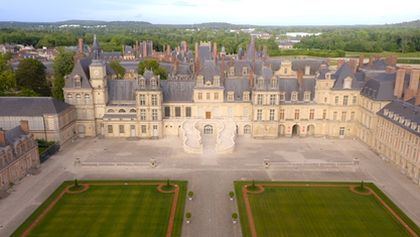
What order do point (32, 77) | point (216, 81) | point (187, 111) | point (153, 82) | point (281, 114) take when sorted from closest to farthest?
point (153, 82) → point (216, 81) → point (281, 114) → point (187, 111) → point (32, 77)

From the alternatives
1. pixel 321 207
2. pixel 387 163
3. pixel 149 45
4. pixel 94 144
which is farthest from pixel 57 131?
pixel 149 45

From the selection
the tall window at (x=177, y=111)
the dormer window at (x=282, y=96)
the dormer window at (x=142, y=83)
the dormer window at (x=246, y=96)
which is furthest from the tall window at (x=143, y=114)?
the dormer window at (x=282, y=96)

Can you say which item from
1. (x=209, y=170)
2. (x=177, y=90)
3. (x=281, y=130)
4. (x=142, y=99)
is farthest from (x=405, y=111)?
(x=142, y=99)

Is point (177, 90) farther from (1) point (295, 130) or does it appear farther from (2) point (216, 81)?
(1) point (295, 130)

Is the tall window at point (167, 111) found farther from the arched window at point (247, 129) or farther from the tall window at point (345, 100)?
the tall window at point (345, 100)

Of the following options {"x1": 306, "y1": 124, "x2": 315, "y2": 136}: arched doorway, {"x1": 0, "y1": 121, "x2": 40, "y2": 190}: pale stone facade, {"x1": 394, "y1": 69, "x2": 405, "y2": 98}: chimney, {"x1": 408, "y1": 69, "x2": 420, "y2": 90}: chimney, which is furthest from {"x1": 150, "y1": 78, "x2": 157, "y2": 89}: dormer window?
{"x1": 408, "y1": 69, "x2": 420, "y2": 90}: chimney
